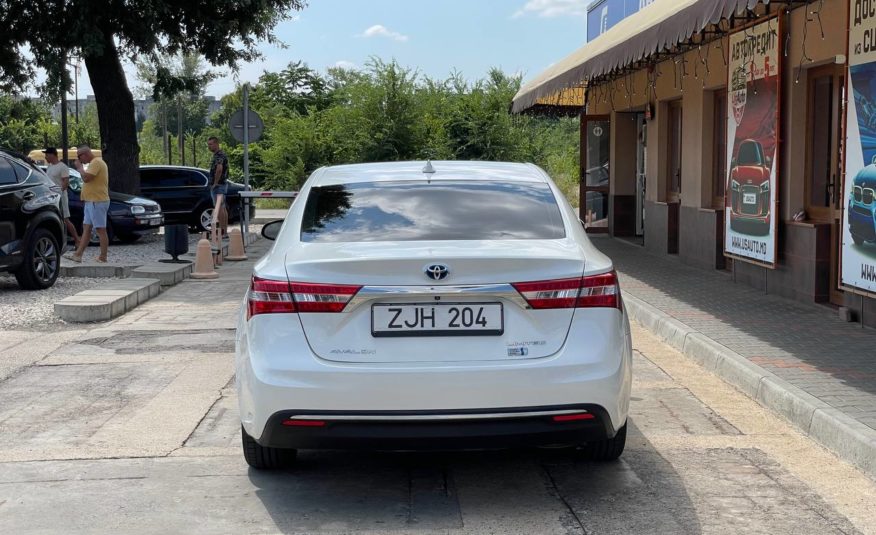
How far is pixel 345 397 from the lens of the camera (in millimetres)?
4707

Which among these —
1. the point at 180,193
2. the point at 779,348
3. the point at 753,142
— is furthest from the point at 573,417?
the point at 180,193

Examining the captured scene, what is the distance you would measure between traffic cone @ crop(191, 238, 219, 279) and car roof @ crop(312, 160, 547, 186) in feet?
31.3

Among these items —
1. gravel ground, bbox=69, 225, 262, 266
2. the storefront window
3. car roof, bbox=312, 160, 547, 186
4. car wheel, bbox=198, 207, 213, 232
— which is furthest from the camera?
car wheel, bbox=198, 207, 213, 232

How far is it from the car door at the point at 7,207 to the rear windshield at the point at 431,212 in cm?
849

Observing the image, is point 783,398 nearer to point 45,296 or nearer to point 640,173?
point 45,296

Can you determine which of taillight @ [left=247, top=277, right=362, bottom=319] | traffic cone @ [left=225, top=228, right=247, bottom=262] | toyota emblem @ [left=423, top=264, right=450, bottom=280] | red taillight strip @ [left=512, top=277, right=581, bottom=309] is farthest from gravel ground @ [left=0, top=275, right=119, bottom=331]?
red taillight strip @ [left=512, top=277, right=581, bottom=309]

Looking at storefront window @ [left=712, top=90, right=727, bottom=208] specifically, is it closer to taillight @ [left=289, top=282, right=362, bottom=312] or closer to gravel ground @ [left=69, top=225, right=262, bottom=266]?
gravel ground @ [left=69, top=225, right=262, bottom=266]

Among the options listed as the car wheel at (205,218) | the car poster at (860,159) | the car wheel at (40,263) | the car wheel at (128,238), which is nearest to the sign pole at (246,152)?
the car wheel at (128,238)

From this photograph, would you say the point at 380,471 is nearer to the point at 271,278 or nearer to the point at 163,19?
the point at 271,278

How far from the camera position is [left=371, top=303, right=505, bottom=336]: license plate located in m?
4.76

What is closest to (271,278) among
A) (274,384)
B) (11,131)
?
(274,384)

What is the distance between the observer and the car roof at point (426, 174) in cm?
586

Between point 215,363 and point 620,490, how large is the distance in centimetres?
437

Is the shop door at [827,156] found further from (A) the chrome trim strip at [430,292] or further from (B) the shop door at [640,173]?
(B) the shop door at [640,173]
